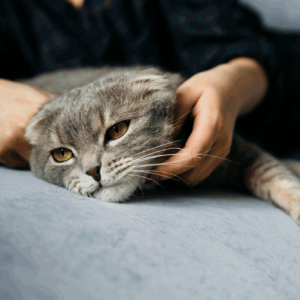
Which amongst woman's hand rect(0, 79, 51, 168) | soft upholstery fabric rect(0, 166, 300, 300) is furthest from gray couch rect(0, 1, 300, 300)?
woman's hand rect(0, 79, 51, 168)

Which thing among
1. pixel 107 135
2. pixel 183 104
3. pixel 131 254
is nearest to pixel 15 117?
pixel 107 135

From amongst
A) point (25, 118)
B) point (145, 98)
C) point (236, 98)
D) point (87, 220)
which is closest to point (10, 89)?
point (25, 118)

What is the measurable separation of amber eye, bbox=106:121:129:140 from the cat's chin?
167 mm

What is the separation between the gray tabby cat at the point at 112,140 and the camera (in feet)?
2.31

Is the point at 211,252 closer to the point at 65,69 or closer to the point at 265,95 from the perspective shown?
the point at 265,95

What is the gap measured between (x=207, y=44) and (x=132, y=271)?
4.20 ft

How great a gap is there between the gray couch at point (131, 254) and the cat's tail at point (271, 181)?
25cm

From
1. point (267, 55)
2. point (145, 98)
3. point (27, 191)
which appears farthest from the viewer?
point (267, 55)

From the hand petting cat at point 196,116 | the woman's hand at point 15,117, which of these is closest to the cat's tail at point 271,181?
the hand petting cat at point 196,116

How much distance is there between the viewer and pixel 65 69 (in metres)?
1.55

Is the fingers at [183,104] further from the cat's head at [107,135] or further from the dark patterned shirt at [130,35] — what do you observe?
the dark patterned shirt at [130,35]

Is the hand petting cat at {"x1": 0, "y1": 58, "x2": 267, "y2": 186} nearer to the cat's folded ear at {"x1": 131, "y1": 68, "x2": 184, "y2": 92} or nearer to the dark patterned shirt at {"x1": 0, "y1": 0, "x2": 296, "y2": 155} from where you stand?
the cat's folded ear at {"x1": 131, "y1": 68, "x2": 184, "y2": 92}

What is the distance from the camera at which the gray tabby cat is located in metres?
0.71

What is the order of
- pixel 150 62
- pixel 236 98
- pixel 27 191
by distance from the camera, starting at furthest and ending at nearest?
pixel 150 62
pixel 236 98
pixel 27 191
